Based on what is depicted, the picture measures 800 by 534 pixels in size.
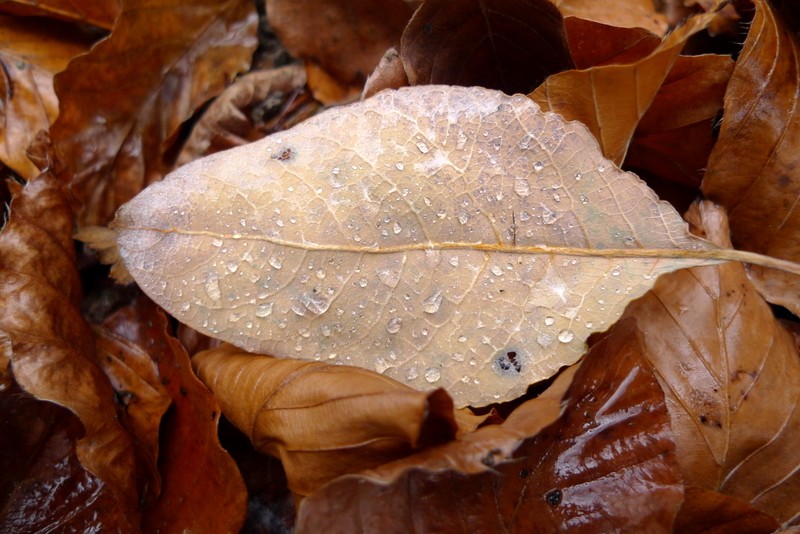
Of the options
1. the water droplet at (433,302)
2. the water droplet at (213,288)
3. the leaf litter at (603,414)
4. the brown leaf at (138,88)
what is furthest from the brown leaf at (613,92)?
the brown leaf at (138,88)

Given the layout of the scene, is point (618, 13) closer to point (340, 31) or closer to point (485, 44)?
point (485, 44)

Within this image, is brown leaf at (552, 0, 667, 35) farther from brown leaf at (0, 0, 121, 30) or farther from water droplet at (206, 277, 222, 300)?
brown leaf at (0, 0, 121, 30)

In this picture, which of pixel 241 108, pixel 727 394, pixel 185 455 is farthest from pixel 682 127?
pixel 185 455

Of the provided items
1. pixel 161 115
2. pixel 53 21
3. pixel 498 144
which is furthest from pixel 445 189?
pixel 53 21

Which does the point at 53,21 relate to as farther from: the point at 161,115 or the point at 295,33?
the point at 295,33

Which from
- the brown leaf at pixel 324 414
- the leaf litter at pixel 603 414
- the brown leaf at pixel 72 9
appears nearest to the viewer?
the brown leaf at pixel 324 414

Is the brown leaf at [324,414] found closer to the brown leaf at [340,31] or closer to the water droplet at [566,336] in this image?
the water droplet at [566,336]
